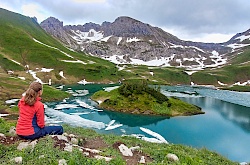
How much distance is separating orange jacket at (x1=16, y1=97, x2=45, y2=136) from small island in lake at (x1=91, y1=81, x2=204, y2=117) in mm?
66649

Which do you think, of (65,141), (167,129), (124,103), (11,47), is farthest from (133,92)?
(11,47)

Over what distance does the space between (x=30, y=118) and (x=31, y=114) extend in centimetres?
23

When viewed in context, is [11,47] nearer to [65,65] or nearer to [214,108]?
[65,65]

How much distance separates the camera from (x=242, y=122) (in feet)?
247

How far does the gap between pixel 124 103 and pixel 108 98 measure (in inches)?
310

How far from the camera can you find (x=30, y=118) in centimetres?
1270

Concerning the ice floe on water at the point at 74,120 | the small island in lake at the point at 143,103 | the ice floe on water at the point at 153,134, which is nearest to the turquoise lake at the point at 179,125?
the ice floe on water at the point at 74,120

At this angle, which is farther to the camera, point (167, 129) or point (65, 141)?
point (167, 129)

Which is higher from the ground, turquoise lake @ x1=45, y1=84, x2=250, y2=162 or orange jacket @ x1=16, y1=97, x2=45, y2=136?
orange jacket @ x1=16, y1=97, x2=45, y2=136

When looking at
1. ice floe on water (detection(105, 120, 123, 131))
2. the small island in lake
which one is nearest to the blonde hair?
ice floe on water (detection(105, 120, 123, 131))

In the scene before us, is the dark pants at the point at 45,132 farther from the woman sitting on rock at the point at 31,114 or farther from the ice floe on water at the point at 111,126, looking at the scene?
the ice floe on water at the point at 111,126

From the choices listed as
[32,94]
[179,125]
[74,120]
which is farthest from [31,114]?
[179,125]

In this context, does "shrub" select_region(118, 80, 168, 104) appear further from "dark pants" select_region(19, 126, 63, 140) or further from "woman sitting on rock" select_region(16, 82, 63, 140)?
"woman sitting on rock" select_region(16, 82, 63, 140)

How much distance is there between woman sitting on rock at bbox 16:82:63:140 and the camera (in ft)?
40.9
